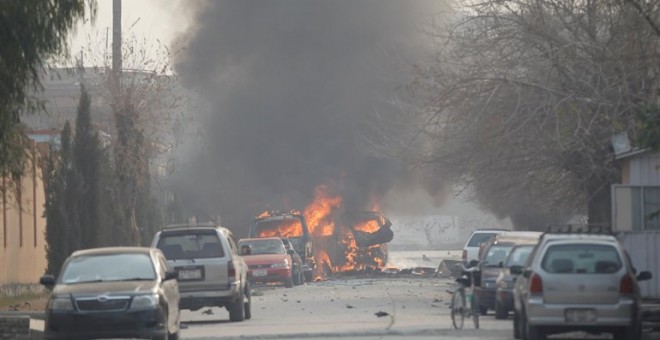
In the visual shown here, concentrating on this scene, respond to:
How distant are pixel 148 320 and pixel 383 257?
36855 mm

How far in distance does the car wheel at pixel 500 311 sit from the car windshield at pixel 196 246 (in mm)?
5280

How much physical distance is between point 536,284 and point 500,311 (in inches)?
283

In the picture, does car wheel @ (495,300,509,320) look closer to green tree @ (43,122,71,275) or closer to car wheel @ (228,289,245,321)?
car wheel @ (228,289,245,321)

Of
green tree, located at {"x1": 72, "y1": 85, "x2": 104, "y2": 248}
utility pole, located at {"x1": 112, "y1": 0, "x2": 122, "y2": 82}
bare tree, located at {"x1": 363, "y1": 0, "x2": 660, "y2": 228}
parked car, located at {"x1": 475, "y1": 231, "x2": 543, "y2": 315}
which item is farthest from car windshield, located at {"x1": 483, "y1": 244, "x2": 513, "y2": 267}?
utility pole, located at {"x1": 112, "y1": 0, "x2": 122, "y2": 82}

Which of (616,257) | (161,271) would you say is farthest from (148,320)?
(616,257)

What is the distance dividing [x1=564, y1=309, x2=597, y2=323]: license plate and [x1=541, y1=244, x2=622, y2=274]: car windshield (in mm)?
534

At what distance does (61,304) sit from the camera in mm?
18859

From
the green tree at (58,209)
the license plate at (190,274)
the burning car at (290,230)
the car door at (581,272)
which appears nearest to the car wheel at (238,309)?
the license plate at (190,274)

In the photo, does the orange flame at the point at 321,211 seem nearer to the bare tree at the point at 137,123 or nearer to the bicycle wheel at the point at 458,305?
the bare tree at the point at 137,123

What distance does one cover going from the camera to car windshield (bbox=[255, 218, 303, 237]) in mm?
48531

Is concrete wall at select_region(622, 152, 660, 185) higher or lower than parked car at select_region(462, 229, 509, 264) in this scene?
higher

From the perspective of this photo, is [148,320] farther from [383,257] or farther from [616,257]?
[383,257]

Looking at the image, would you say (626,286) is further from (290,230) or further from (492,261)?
(290,230)

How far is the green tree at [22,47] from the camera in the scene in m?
17.2
